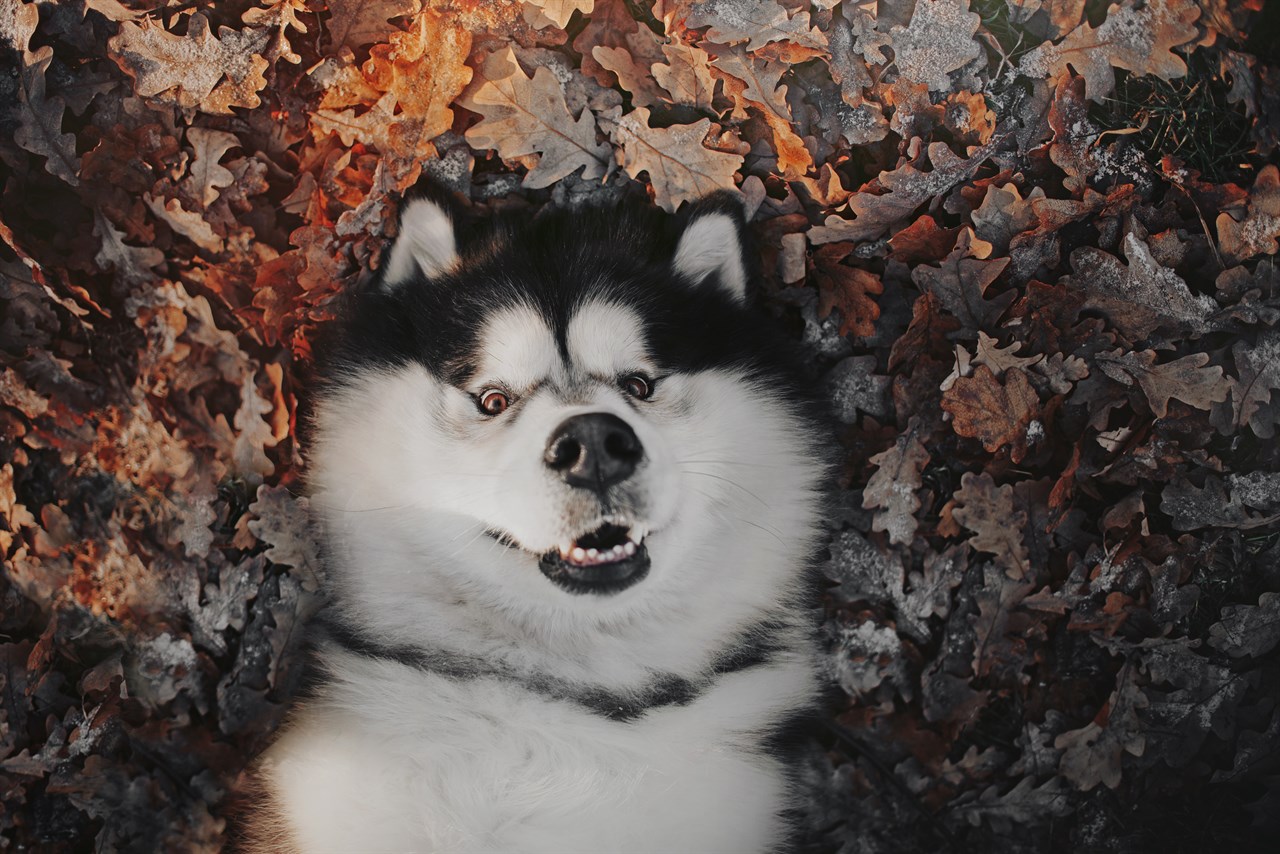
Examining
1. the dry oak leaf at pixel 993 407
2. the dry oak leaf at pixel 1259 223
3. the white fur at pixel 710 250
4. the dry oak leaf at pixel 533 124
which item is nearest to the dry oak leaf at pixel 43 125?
the dry oak leaf at pixel 533 124

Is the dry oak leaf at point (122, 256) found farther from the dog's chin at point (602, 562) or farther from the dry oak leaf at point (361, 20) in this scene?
the dog's chin at point (602, 562)

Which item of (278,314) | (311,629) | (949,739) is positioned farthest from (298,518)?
(949,739)

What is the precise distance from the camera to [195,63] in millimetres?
2350

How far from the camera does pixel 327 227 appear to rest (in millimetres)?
2445

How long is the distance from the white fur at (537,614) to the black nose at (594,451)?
43 mm

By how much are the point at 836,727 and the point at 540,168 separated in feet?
5.84

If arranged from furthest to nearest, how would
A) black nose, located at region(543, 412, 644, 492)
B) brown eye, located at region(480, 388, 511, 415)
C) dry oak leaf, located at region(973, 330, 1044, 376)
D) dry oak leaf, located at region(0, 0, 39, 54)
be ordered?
dry oak leaf, located at region(973, 330, 1044, 376) < dry oak leaf, located at region(0, 0, 39, 54) < brown eye, located at region(480, 388, 511, 415) < black nose, located at region(543, 412, 644, 492)

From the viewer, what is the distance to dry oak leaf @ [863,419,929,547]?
2.50 m

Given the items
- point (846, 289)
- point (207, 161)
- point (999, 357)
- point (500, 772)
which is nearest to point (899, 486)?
point (999, 357)

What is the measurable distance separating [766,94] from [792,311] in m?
0.59

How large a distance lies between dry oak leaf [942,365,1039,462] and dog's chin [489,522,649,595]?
3.27 feet

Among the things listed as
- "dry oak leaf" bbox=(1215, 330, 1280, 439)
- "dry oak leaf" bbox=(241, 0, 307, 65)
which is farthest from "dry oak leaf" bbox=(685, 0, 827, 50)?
"dry oak leaf" bbox=(1215, 330, 1280, 439)

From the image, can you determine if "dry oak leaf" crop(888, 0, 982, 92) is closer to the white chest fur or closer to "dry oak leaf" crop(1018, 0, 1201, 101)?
"dry oak leaf" crop(1018, 0, 1201, 101)

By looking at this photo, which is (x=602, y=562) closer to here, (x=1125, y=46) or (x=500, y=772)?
(x=500, y=772)
